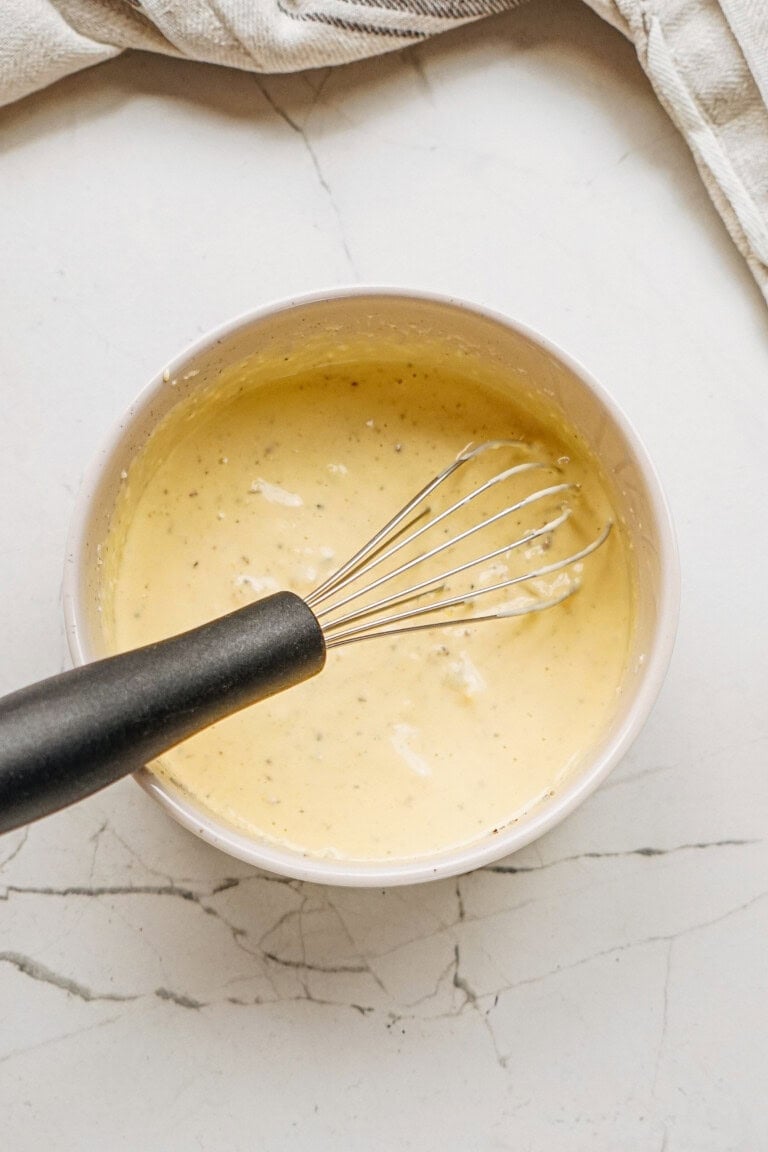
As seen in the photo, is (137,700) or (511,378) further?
(511,378)

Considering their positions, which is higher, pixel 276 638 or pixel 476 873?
pixel 276 638

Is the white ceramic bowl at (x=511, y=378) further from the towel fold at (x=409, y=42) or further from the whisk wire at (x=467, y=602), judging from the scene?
the towel fold at (x=409, y=42)

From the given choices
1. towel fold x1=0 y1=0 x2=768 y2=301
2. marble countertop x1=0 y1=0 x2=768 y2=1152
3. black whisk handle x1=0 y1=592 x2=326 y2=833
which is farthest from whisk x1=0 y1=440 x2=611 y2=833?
towel fold x1=0 y1=0 x2=768 y2=301

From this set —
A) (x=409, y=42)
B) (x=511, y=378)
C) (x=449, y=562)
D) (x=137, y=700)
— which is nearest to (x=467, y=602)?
(x=449, y=562)

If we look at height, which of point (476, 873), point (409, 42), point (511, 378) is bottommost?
Result: point (476, 873)

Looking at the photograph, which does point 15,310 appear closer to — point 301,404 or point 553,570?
point 301,404

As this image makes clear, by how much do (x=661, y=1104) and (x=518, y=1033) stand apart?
12 cm

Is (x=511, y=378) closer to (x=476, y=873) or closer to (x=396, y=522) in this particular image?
(x=396, y=522)

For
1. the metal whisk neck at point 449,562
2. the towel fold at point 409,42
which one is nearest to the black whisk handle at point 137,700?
the metal whisk neck at point 449,562

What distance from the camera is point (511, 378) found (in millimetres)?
803

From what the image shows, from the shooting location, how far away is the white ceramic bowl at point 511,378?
0.69 metres

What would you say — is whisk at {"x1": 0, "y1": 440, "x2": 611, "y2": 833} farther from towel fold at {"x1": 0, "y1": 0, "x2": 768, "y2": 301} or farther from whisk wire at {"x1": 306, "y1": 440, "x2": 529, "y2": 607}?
towel fold at {"x1": 0, "y1": 0, "x2": 768, "y2": 301}

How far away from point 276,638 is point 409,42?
1.61ft

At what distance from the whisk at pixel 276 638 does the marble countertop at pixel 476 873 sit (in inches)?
4.9
